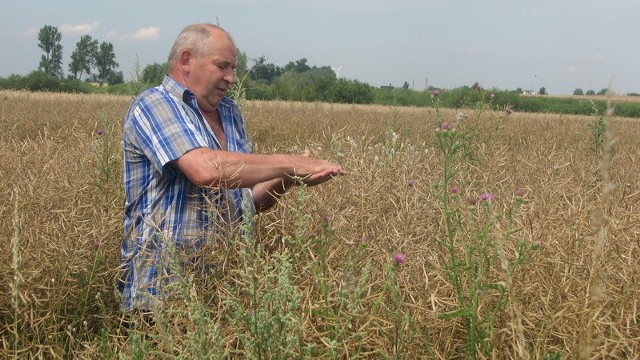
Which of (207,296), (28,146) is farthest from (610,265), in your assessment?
(28,146)

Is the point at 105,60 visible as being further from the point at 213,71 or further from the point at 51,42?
the point at 213,71

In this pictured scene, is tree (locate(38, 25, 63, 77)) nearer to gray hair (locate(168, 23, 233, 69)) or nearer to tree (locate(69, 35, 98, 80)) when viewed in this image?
tree (locate(69, 35, 98, 80))

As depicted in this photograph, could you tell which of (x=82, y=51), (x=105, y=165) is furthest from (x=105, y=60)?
(x=105, y=165)

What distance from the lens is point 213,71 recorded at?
259cm

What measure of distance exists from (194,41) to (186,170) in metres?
0.62

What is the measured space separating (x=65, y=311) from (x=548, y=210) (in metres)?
1.71

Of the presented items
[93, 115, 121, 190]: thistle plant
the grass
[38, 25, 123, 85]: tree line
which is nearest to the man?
the grass

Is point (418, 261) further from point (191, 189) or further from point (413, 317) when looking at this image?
point (191, 189)

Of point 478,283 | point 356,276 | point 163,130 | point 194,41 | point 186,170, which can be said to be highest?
point 194,41

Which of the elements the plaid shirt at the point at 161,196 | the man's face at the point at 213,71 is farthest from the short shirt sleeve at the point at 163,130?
the man's face at the point at 213,71

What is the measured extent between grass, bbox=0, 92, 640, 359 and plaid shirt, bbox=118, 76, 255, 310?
0.12 metres

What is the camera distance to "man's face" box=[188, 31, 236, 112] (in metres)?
2.59

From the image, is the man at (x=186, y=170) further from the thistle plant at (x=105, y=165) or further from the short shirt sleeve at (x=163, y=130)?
the thistle plant at (x=105, y=165)

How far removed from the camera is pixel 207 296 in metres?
2.13
